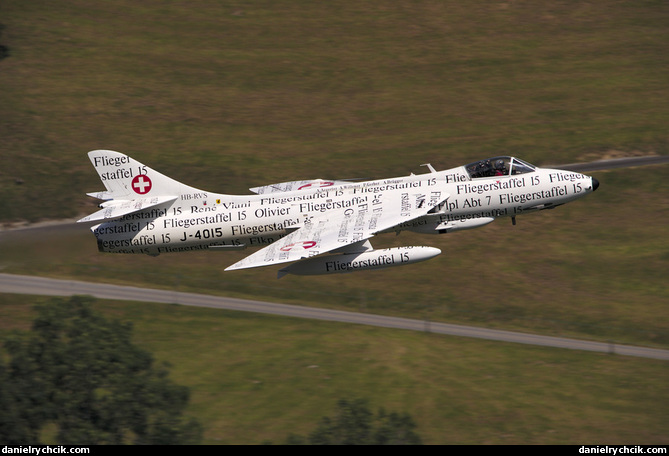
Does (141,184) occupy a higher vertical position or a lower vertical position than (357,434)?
higher

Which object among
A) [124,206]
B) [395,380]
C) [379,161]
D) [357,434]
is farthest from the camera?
[379,161]

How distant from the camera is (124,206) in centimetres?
3275

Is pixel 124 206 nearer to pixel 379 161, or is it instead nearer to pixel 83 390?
pixel 83 390

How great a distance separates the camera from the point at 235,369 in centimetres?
3969

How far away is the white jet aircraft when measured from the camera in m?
33.1

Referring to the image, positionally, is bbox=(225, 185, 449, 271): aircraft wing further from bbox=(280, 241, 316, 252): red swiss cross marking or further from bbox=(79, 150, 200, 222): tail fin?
bbox=(79, 150, 200, 222): tail fin

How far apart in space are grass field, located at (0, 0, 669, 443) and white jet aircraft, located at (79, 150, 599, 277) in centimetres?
706

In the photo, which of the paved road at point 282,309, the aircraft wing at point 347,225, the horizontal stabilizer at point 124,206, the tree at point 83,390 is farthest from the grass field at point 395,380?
the horizontal stabilizer at point 124,206

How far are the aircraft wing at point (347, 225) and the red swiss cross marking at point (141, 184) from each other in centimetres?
560

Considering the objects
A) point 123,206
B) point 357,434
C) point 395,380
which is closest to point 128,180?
point 123,206

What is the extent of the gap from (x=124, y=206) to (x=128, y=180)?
1238 millimetres

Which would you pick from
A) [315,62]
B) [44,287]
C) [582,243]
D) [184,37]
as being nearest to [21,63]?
[184,37]

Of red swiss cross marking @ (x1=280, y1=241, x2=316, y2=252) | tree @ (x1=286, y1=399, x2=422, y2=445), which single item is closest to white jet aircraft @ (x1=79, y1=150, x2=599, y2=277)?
red swiss cross marking @ (x1=280, y1=241, x2=316, y2=252)

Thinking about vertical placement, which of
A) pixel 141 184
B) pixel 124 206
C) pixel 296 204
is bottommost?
pixel 296 204
